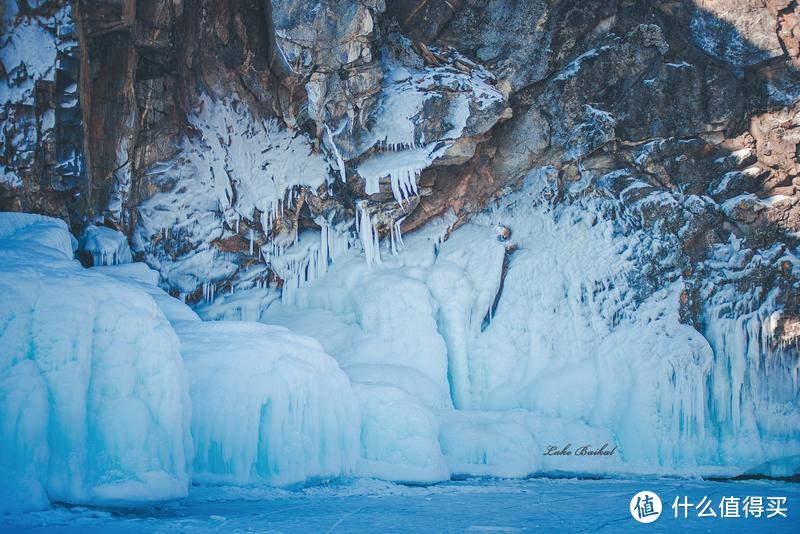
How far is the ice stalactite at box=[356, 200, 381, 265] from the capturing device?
14711 millimetres

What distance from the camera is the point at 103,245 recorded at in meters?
12.4

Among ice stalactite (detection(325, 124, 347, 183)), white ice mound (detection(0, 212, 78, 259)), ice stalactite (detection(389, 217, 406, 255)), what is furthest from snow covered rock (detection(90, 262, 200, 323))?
ice stalactite (detection(389, 217, 406, 255))

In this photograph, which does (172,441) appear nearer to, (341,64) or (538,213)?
(341,64)

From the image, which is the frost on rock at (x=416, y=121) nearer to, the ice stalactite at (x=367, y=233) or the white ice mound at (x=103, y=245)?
the ice stalactite at (x=367, y=233)

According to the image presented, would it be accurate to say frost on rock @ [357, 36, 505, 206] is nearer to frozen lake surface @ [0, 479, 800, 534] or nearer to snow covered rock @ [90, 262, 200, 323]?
snow covered rock @ [90, 262, 200, 323]

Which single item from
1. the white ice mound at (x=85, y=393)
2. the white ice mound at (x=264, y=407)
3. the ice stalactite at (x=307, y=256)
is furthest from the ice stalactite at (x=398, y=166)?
the white ice mound at (x=85, y=393)

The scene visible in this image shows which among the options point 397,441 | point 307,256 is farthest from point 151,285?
point 397,441

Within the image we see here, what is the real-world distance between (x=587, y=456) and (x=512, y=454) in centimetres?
157

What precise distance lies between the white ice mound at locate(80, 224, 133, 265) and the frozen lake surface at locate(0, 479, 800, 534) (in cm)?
540

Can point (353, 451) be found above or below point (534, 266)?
below

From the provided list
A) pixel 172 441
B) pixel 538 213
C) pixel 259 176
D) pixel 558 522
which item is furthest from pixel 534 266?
pixel 172 441

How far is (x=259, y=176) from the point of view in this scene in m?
14.6

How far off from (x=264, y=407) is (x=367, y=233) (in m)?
5.85

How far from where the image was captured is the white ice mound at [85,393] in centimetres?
694
